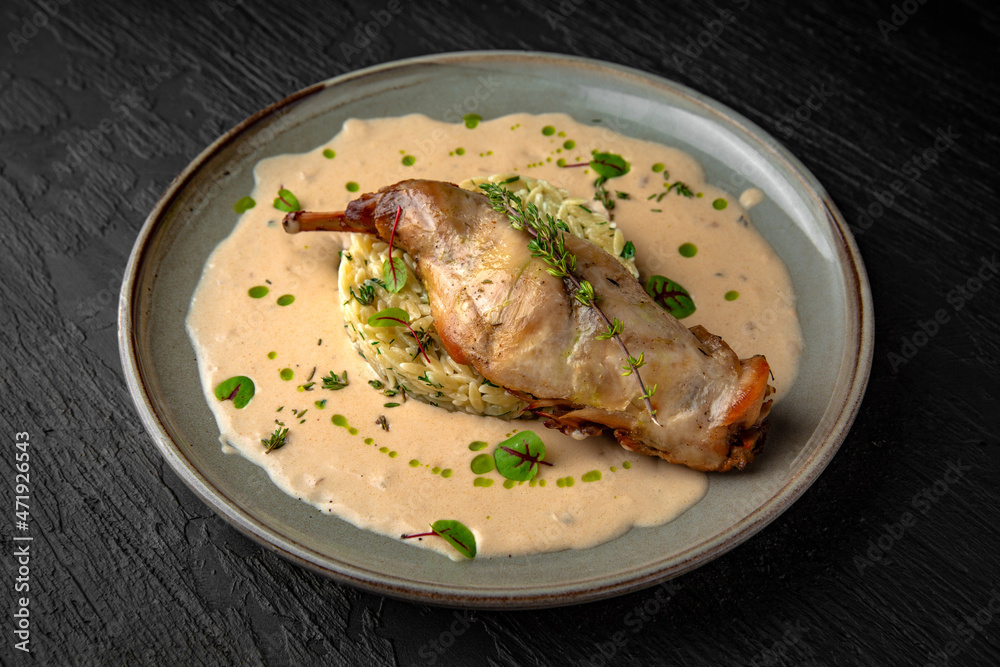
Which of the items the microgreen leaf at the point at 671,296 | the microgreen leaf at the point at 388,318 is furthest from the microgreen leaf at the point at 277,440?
the microgreen leaf at the point at 671,296

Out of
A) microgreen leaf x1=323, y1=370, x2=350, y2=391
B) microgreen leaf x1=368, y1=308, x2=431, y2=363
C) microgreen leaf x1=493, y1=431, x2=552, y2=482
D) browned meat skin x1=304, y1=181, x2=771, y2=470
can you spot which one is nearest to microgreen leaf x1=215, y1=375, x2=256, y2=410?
microgreen leaf x1=323, y1=370, x2=350, y2=391

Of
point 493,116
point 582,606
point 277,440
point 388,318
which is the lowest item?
point 277,440

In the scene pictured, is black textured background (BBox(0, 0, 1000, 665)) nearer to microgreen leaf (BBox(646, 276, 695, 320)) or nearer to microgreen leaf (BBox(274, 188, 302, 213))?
microgreen leaf (BBox(274, 188, 302, 213))

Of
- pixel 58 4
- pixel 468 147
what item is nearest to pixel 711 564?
pixel 468 147

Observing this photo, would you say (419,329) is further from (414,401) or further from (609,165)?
(609,165)

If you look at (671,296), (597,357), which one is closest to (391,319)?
A: (597,357)

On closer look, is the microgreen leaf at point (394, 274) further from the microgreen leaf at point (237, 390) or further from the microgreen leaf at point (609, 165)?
the microgreen leaf at point (609, 165)
